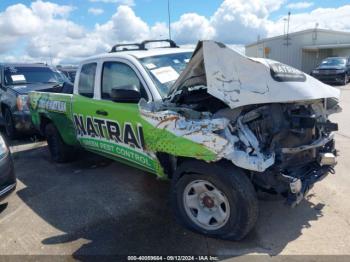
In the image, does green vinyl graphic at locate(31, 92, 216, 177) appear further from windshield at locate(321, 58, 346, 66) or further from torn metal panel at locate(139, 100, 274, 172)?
windshield at locate(321, 58, 346, 66)

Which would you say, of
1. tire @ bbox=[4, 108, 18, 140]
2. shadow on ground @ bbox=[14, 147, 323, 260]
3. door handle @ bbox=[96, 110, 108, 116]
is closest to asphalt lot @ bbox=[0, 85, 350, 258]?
shadow on ground @ bbox=[14, 147, 323, 260]

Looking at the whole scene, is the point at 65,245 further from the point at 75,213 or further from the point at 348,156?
the point at 348,156

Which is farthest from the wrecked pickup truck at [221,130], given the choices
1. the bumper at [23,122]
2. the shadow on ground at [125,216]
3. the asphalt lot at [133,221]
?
the bumper at [23,122]

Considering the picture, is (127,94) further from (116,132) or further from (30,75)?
(30,75)

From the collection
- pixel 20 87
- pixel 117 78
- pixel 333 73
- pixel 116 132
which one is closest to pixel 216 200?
pixel 116 132

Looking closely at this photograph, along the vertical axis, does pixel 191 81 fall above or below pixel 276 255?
above

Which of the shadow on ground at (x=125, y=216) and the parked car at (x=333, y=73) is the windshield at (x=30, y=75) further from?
the parked car at (x=333, y=73)

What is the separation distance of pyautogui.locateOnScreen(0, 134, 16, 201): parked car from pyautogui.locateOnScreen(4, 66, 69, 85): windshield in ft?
16.5

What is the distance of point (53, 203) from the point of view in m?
4.72

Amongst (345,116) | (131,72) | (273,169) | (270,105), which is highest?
(131,72)

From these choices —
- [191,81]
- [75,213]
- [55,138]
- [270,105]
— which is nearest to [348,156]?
[270,105]

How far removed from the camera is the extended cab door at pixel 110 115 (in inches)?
166

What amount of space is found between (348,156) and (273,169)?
3.19m

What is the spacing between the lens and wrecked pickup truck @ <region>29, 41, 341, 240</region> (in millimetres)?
3297
